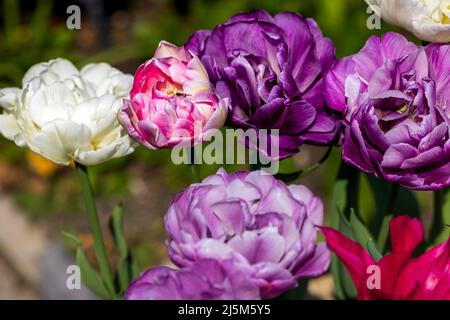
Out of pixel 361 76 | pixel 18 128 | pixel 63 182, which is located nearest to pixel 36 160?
pixel 63 182

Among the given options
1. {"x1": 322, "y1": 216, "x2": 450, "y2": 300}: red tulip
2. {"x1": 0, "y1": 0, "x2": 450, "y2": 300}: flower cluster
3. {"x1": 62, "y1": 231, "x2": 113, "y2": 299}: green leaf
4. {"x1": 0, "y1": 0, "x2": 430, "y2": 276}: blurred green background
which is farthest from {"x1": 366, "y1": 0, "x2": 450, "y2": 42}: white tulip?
{"x1": 0, "y1": 0, "x2": 430, "y2": 276}: blurred green background

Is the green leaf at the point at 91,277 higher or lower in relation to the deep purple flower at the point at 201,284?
lower

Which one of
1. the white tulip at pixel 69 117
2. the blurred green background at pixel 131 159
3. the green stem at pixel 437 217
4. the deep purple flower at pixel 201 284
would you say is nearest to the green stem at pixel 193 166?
the white tulip at pixel 69 117

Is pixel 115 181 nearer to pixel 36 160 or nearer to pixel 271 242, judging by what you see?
pixel 36 160

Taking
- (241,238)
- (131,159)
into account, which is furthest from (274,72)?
(131,159)

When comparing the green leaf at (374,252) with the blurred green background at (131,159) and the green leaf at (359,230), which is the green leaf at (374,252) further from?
the blurred green background at (131,159)

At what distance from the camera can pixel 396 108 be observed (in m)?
0.62

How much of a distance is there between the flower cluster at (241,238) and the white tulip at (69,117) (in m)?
0.16

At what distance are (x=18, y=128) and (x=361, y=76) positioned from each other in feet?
1.01

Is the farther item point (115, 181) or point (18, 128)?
point (115, 181)

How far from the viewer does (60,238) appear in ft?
6.21

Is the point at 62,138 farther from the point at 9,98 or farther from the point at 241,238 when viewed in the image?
the point at 241,238

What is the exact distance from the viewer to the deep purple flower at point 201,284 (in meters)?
0.52

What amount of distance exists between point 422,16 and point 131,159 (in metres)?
1.49
